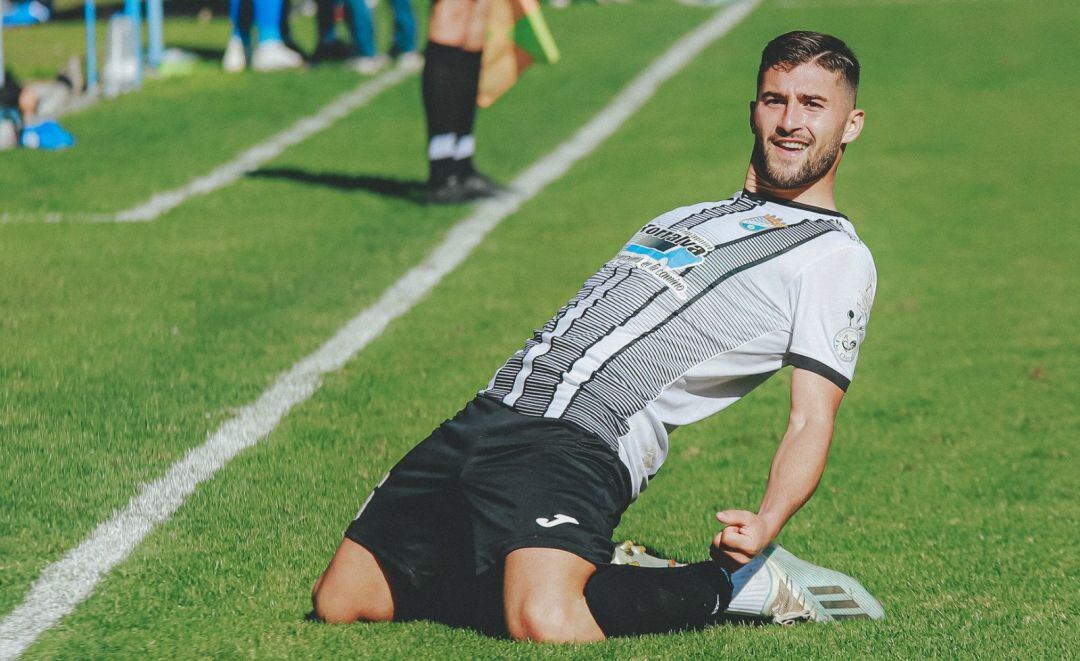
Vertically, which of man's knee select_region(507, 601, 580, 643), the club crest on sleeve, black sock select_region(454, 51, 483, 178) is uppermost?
the club crest on sleeve

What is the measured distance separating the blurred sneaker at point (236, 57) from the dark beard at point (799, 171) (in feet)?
32.7

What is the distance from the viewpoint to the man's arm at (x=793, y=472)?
11.1ft

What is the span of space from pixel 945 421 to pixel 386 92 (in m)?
7.83

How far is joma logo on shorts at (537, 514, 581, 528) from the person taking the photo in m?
3.67

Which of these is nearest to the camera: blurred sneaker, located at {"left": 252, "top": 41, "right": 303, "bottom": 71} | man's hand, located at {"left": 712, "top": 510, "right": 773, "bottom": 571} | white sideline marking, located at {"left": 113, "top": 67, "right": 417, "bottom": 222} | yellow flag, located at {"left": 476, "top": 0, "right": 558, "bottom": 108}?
man's hand, located at {"left": 712, "top": 510, "right": 773, "bottom": 571}

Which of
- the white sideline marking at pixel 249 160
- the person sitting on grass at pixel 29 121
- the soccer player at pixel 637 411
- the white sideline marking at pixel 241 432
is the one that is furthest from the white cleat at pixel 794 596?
the person sitting on grass at pixel 29 121

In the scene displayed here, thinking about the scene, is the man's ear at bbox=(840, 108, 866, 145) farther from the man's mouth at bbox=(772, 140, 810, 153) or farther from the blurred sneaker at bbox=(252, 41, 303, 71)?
the blurred sneaker at bbox=(252, 41, 303, 71)

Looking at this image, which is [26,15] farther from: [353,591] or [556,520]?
[556,520]

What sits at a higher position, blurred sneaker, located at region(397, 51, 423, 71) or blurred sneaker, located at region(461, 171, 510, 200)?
blurred sneaker, located at region(461, 171, 510, 200)

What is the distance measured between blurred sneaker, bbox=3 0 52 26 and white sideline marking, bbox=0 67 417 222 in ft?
8.62

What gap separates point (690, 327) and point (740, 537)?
27.7 inches

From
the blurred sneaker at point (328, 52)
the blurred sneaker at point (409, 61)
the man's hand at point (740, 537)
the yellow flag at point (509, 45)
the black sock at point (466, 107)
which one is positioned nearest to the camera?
the man's hand at point (740, 537)

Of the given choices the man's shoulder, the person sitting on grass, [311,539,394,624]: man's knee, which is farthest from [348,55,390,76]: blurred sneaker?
[311,539,394,624]: man's knee

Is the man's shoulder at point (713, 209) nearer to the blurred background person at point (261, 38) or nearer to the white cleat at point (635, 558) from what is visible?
the white cleat at point (635, 558)
